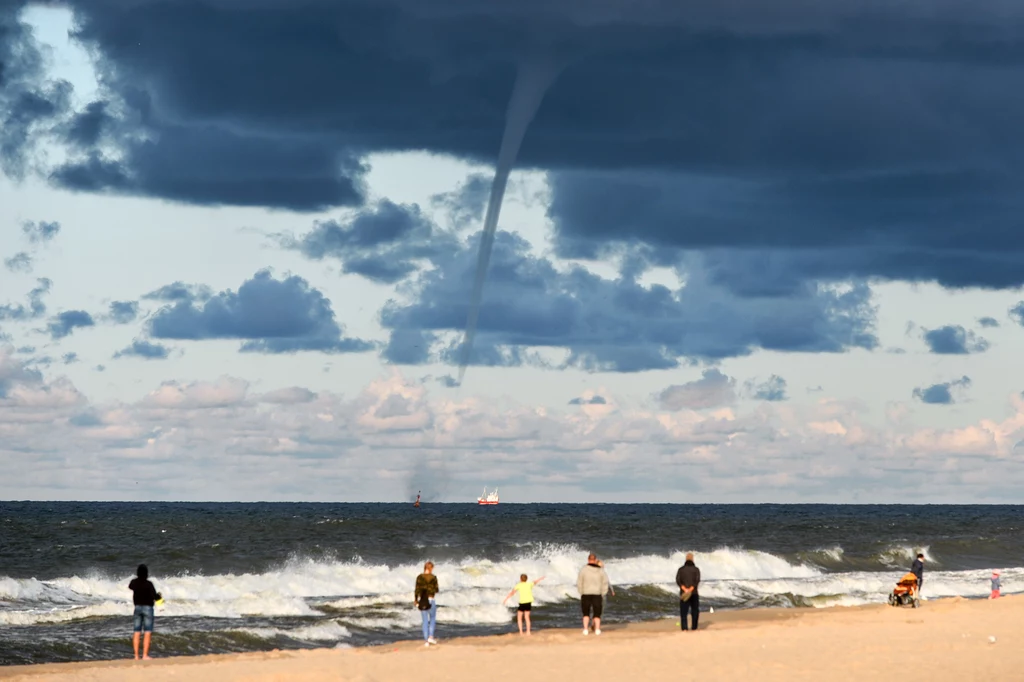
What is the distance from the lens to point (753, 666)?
2486cm

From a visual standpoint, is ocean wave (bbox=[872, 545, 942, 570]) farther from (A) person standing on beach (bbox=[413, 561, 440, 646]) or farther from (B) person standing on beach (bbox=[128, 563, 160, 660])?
(B) person standing on beach (bbox=[128, 563, 160, 660])

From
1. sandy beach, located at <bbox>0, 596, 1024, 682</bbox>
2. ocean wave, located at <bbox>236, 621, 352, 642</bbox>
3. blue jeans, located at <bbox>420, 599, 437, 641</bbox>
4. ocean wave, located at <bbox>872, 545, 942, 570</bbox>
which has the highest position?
ocean wave, located at <bbox>872, 545, 942, 570</bbox>

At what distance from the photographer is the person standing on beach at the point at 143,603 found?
2805cm

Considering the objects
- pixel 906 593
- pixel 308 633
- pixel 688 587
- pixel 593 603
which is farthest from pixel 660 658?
pixel 906 593

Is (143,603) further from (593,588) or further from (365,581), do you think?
(365,581)

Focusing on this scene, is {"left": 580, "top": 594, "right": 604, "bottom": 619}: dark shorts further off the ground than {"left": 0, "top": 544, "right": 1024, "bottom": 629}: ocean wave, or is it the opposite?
{"left": 580, "top": 594, "right": 604, "bottom": 619}: dark shorts

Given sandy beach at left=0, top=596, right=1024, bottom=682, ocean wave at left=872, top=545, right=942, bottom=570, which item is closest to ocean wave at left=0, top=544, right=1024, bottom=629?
ocean wave at left=872, top=545, right=942, bottom=570

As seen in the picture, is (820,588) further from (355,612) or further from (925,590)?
(355,612)

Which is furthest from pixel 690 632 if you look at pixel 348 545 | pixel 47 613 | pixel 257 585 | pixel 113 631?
pixel 348 545

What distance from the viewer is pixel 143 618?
28516 millimetres

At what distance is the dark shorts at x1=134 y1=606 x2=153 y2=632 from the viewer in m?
28.5

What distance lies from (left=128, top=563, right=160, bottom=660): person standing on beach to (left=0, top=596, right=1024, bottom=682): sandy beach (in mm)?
571

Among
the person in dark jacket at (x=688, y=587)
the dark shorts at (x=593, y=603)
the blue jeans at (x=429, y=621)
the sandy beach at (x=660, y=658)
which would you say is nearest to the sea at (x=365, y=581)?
the blue jeans at (x=429, y=621)

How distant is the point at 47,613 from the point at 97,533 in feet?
192
